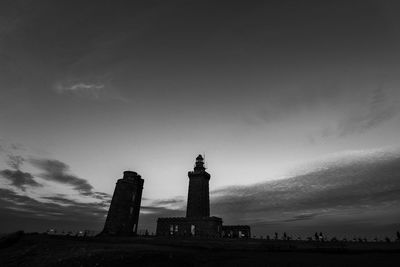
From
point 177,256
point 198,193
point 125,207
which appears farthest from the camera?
point 198,193

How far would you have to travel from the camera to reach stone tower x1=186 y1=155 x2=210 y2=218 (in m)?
60.1

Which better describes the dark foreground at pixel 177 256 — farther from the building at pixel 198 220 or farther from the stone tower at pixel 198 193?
the stone tower at pixel 198 193

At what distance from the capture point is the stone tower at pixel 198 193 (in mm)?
60094

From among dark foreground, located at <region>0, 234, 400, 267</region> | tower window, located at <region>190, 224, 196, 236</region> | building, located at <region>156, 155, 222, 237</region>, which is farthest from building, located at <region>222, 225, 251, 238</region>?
dark foreground, located at <region>0, 234, 400, 267</region>

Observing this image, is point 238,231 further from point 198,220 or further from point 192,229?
point 192,229

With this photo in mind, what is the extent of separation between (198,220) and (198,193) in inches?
298

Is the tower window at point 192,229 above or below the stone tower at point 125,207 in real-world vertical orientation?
below

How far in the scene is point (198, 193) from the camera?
2437 inches

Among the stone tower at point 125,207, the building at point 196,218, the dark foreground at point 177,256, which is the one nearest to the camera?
the dark foreground at point 177,256

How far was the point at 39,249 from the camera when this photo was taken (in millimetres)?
28781

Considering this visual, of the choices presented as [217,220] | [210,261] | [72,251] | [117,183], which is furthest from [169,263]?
[117,183]

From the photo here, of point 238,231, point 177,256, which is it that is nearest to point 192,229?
point 238,231

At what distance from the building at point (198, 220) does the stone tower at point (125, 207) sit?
21.2 feet

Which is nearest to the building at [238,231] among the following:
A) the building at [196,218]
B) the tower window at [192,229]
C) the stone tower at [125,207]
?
the building at [196,218]
